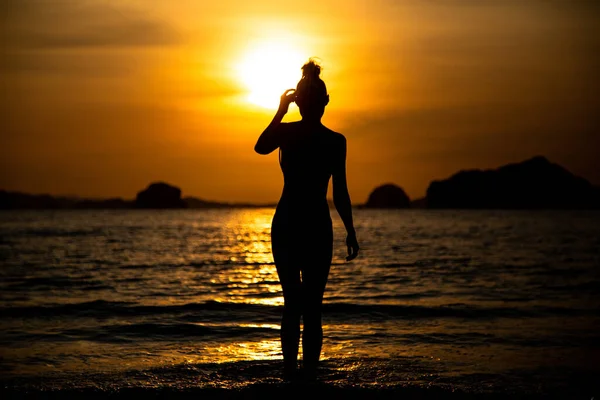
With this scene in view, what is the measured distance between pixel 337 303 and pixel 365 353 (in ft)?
22.8

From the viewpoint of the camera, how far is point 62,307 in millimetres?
16266

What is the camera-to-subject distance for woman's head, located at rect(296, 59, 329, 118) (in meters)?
6.06

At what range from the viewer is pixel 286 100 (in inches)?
239

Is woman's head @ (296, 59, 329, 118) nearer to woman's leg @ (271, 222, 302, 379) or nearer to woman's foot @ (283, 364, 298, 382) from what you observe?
woman's leg @ (271, 222, 302, 379)

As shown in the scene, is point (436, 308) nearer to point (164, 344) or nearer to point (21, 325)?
point (164, 344)

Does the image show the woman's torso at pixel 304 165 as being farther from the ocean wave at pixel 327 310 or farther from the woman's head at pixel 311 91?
the ocean wave at pixel 327 310

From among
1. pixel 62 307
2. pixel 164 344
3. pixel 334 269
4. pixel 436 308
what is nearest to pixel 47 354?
pixel 164 344

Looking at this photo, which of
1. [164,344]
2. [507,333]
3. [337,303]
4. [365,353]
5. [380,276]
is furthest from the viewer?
[380,276]

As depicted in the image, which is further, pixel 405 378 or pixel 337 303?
pixel 337 303

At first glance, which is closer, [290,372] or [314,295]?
[314,295]

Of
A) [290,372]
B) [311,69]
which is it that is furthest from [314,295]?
[311,69]

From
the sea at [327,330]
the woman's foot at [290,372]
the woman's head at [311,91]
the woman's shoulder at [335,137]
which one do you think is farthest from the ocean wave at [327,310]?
the woman's head at [311,91]

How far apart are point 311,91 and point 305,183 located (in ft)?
2.82

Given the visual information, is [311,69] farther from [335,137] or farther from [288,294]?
[288,294]
